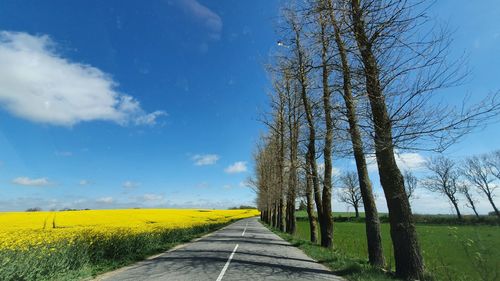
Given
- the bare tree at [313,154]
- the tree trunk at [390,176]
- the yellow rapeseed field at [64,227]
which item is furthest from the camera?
the bare tree at [313,154]

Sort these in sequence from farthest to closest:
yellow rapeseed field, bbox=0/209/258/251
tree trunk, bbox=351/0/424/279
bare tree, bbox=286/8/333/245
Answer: bare tree, bbox=286/8/333/245 → yellow rapeseed field, bbox=0/209/258/251 → tree trunk, bbox=351/0/424/279

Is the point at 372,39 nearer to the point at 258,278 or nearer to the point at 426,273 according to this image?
the point at 426,273

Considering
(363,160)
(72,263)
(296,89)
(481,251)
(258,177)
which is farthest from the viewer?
(258,177)

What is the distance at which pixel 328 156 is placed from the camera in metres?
16.8

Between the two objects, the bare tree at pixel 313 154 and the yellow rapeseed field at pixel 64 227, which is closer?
the yellow rapeseed field at pixel 64 227

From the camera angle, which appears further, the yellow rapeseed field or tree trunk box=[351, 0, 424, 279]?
the yellow rapeseed field

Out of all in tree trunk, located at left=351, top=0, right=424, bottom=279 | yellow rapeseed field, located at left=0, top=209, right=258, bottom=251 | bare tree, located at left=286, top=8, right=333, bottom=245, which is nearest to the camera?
tree trunk, located at left=351, top=0, right=424, bottom=279

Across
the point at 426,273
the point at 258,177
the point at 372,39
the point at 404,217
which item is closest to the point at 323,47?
the point at 372,39

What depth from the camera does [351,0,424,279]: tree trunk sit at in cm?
830

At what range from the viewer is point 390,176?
8719 millimetres

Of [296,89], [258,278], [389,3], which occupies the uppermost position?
[296,89]

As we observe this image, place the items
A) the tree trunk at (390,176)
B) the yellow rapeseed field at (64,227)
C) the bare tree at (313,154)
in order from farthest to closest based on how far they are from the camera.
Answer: the bare tree at (313,154), the yellow rapeseed field at (64,227), the tree trunk at (390,176)

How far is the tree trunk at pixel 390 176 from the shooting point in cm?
830

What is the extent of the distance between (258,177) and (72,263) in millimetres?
44965
